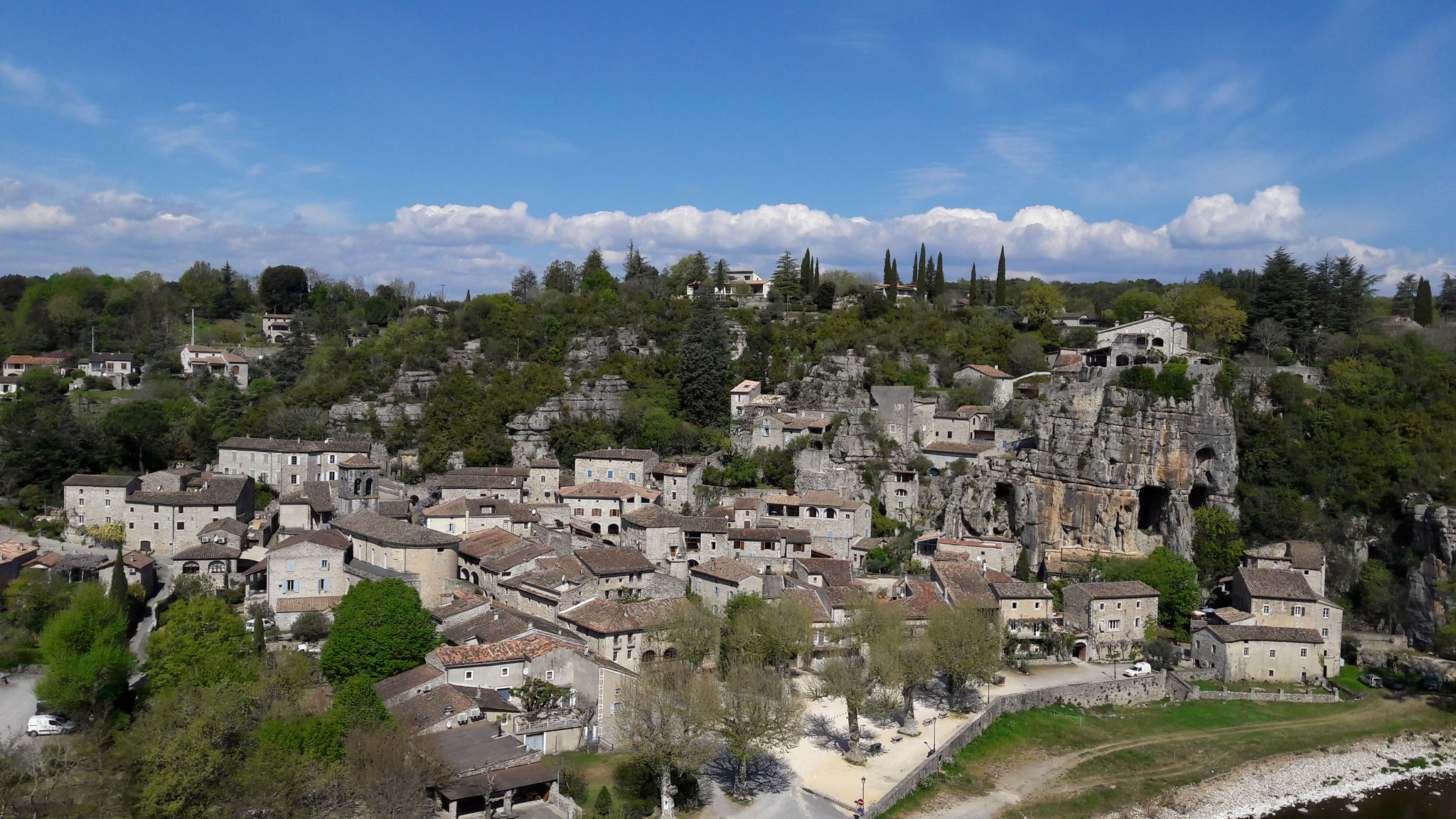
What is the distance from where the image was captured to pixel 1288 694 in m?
36.0

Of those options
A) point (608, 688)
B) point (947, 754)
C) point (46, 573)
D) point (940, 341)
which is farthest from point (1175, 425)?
point (46, 573)

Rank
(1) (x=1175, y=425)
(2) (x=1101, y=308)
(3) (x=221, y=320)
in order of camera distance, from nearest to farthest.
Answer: (1) (x=1175, y=425), (2) (x=1101, y=308), (3) (x=221, y=320)

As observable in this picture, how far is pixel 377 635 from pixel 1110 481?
3505cm

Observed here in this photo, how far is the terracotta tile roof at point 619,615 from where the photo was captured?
106ft

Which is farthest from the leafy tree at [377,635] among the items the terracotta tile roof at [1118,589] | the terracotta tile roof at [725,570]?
the terracotta tile roof at [1118,589]

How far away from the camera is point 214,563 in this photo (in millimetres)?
40094

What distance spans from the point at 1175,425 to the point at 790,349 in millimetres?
26018

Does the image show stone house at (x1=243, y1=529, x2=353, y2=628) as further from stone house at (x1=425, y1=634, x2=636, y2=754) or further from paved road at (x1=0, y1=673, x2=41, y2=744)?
stone house at (x1=425, y1=634, x2=636, y2=754)

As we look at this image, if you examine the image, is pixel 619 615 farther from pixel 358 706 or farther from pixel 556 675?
pixel 358 706

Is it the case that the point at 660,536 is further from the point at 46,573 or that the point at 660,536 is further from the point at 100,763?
the point at 46,573

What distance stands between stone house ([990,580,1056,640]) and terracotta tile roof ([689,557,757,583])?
36.4ft

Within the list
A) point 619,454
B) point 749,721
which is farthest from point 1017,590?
point 619,454

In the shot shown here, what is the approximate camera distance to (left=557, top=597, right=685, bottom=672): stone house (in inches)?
1260

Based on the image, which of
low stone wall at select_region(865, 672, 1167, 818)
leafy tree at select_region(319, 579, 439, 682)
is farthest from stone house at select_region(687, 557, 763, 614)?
leafy tree at select_region(319, 579, 439, 682)
